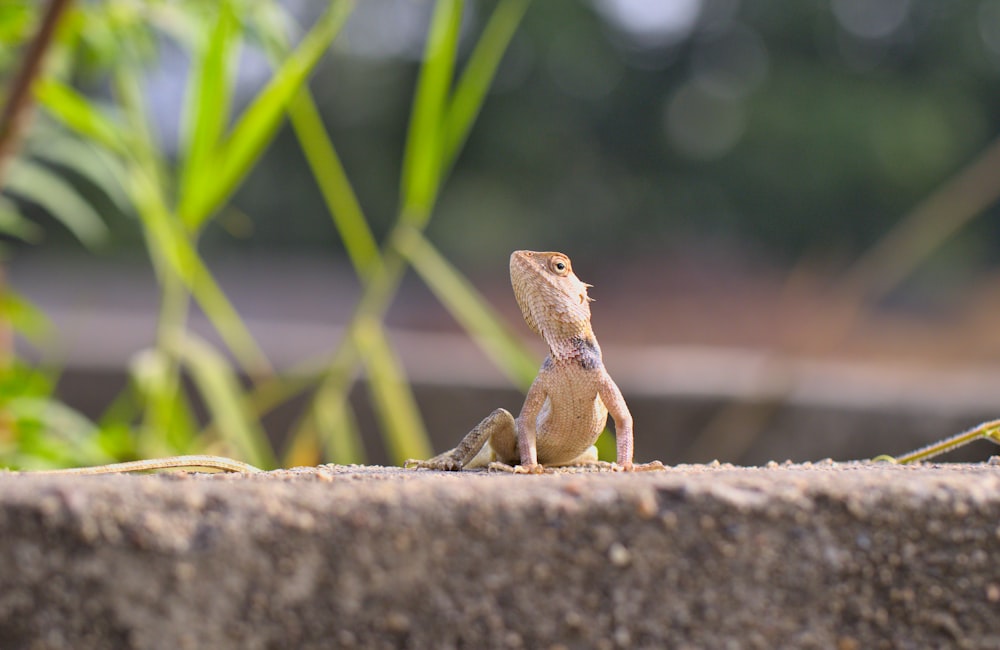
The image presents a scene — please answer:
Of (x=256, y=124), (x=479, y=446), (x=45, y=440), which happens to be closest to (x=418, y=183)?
(x=256, y=124)

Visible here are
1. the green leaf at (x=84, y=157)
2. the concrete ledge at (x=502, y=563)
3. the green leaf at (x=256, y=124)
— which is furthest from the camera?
the green leaf at (x=84, y=157)

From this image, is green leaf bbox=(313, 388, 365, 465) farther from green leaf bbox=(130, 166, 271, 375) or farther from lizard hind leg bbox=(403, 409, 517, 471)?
lizard hind leg bbox=(403, 409, 517, 471)

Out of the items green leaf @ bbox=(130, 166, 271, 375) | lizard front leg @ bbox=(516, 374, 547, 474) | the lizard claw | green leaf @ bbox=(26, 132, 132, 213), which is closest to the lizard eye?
lizard front leg @ bbox=(516, 374, 547, 474)

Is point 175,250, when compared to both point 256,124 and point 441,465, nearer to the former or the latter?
point 256,124

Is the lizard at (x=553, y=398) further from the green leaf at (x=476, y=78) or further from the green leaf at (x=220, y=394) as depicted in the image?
the green leaf at (x=220, y=394)

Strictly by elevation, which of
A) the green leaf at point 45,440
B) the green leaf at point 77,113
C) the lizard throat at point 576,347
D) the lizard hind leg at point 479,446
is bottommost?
the lizard hind leg at point 479,446

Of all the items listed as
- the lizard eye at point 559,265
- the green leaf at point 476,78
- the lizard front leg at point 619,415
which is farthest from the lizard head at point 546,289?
the green leaf at point 476,78

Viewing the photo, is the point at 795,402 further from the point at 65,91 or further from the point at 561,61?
the point at 561,61
